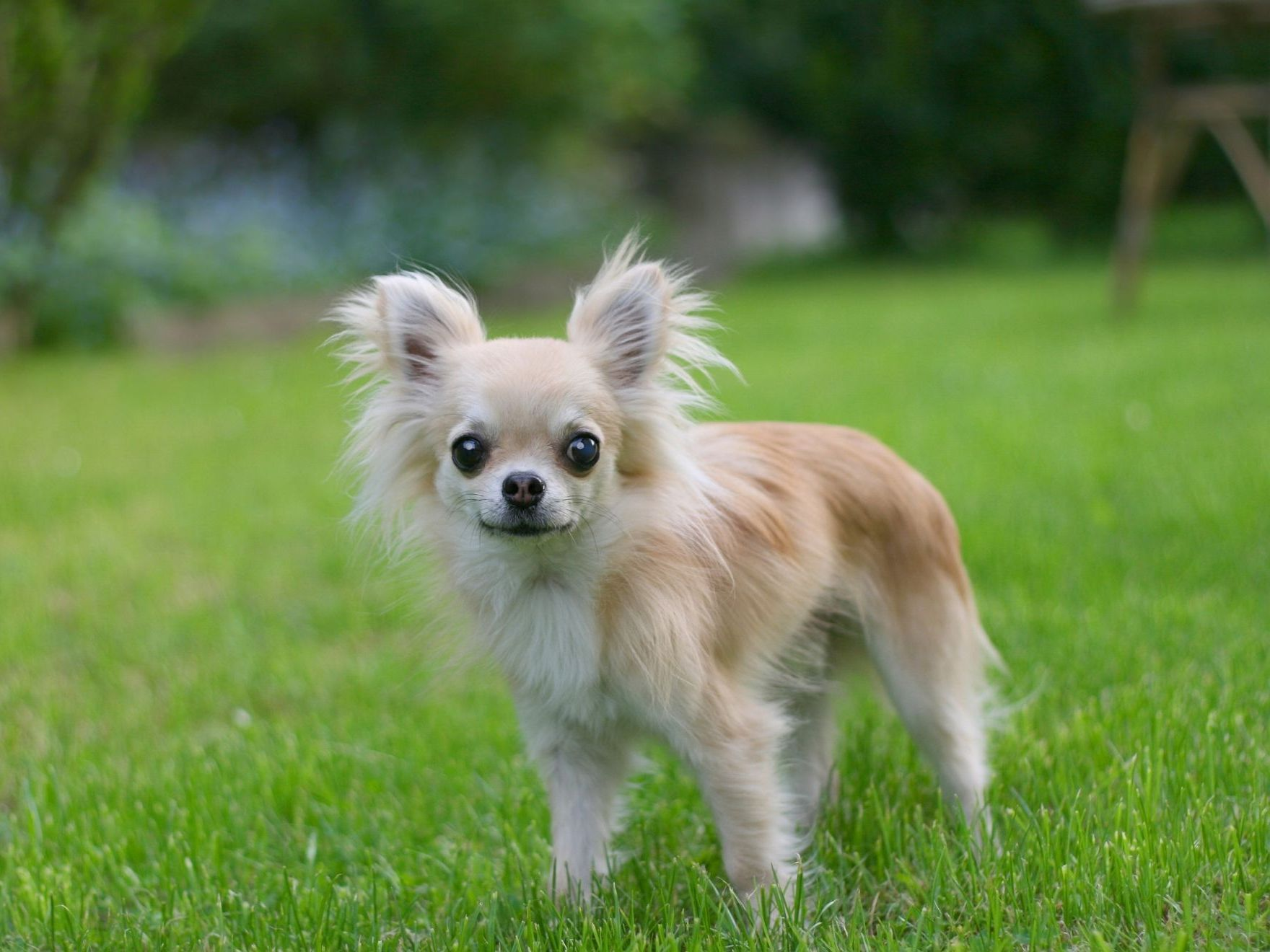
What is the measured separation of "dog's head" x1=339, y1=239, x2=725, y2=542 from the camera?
225 cm

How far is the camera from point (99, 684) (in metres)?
3.81

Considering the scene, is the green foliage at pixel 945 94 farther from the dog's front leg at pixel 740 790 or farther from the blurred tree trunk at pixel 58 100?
the dog's front leg at pixel 740 790

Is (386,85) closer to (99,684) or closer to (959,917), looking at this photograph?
(99,684)

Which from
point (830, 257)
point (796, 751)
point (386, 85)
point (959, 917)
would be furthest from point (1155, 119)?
point (830, 257)

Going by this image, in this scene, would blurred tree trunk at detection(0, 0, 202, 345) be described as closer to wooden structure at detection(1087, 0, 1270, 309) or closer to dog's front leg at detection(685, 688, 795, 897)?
wooden structure at detection(1087, 0, 1270, 309)

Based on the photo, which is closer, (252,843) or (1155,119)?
(252,843)

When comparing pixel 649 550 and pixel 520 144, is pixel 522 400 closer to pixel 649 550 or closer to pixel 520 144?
pixel 649 550

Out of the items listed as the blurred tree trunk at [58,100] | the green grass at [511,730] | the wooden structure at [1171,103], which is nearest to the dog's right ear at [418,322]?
the green grass at [511,730]

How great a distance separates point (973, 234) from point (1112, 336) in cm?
1086

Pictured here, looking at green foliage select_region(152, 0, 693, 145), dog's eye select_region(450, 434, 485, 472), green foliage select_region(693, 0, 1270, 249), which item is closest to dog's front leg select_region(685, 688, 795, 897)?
dog's eye select_region(450, 434, 485, 472)

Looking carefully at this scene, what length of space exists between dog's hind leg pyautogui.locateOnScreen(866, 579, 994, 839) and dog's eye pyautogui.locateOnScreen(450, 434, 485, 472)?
3.04 ft

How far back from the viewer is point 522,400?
2256 mm

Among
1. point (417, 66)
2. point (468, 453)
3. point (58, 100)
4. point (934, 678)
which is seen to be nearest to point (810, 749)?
point (934, 678)

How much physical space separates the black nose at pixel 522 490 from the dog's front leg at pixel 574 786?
1.64 feet
